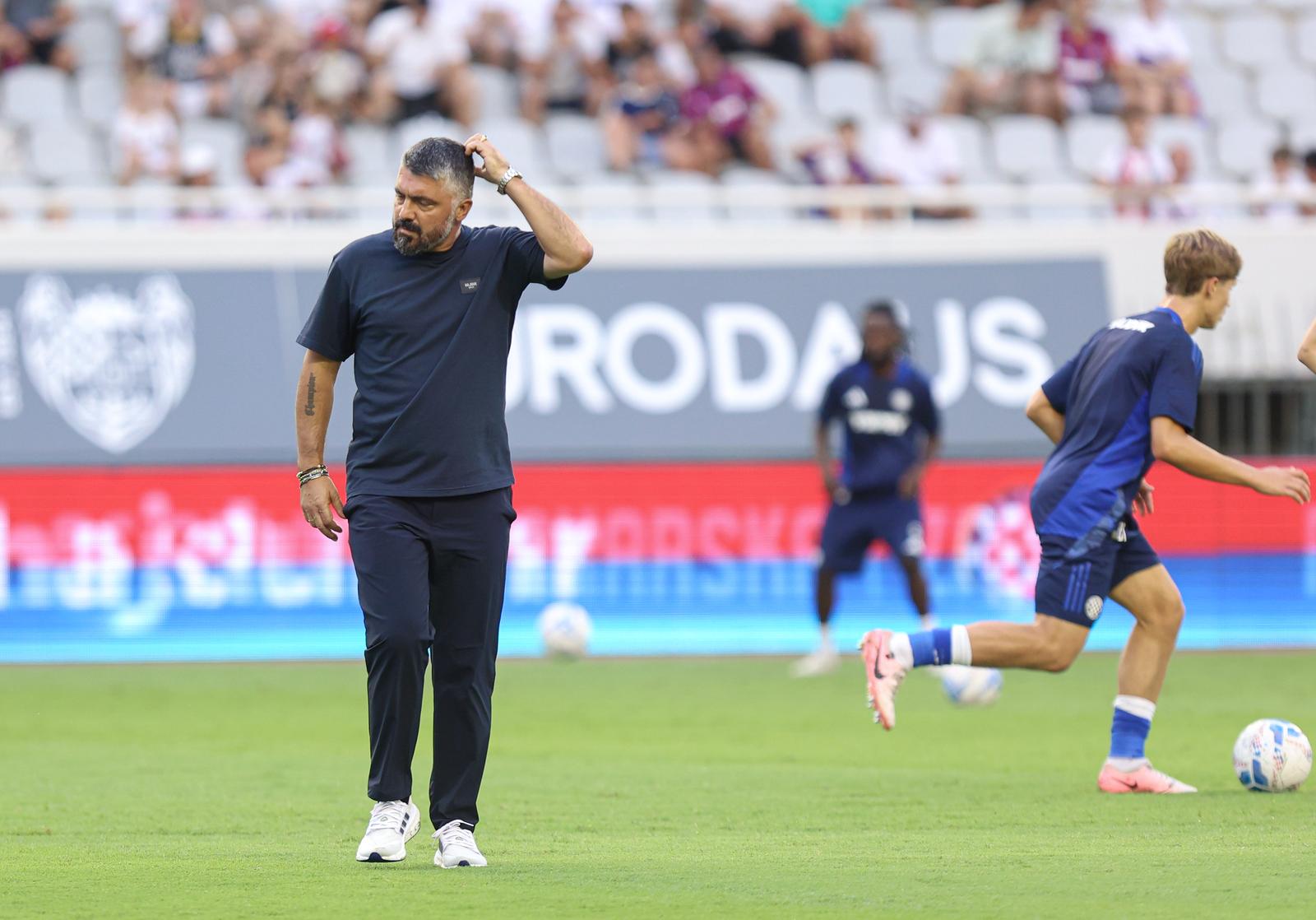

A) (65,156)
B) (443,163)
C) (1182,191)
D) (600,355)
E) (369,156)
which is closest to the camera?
(443,163)

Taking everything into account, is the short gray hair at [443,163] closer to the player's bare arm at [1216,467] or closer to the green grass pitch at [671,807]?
the green grass pitch at [671,807]

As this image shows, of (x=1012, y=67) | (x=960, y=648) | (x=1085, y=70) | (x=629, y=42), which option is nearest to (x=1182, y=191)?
(x=1085, y=70)

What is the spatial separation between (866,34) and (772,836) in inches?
625

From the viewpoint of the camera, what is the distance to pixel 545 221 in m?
6.48

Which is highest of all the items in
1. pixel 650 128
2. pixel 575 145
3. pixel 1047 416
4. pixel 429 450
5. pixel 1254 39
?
pixel 1254 39

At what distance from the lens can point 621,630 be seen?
16969 millimetres

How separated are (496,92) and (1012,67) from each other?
216 inches

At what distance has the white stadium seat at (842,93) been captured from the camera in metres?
21.4

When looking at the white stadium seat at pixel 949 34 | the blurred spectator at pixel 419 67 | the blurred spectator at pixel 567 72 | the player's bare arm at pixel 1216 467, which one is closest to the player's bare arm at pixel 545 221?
the player's bare arm at pixel 1216 467

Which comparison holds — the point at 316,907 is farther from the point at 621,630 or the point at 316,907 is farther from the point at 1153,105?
the point at 1153,105

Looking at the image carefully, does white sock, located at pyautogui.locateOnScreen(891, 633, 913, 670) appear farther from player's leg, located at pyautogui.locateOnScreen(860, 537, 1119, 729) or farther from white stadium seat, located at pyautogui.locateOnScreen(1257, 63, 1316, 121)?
white stadium seat, located at pyautogui.locateOnScreen(1257, 63, 1316, 121)

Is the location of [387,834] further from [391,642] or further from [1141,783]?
[1141,783]

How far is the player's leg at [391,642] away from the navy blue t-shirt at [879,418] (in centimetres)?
854

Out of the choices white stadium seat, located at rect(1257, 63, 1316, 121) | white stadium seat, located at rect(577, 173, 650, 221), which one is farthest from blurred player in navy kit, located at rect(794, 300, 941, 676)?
white stadium seat, located at rect(1257, 63, 1316, 121)
